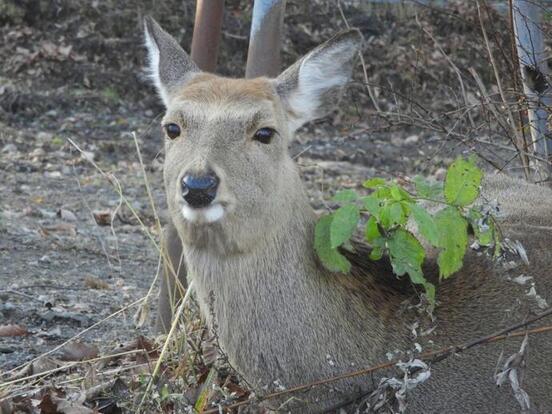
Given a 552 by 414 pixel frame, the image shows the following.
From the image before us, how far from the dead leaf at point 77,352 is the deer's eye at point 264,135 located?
176 centimetres

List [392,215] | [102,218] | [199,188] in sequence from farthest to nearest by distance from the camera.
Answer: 1. [102,218]
2. [392,215]
3. [199,188]

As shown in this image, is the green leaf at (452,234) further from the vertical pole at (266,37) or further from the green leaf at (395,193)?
the vertical pole at (266,37)

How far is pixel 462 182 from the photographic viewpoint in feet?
16.1

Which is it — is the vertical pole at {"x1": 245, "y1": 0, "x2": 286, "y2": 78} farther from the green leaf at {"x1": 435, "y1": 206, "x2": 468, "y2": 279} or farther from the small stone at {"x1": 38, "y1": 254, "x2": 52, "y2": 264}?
the small stone at {"x1": 38, "y1": 254, "x2": 52, "y2": 264}

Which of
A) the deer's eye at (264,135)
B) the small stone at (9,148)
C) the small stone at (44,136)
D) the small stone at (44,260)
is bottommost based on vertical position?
the small stone at (44,136)

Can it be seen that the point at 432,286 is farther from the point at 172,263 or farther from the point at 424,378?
the point at 172,263

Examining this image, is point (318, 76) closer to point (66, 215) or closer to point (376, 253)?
point (376, 253)

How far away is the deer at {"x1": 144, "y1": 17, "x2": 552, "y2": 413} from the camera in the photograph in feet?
16.1

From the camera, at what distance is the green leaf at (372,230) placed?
5031 millimetres

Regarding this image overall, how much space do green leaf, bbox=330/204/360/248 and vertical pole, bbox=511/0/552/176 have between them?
2.07 meters

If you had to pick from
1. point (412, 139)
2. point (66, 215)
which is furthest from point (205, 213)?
point (412, 139)

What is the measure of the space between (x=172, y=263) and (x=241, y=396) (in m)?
1.56

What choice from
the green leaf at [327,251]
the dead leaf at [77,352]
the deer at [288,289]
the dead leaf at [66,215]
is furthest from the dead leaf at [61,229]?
the green leaf at [327,251]

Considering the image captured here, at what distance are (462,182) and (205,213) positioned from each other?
1.07 m
